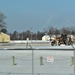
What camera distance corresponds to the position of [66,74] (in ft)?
57.9

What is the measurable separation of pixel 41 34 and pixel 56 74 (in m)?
151

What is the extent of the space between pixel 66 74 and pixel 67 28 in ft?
491

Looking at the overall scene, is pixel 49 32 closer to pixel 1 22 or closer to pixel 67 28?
pixel 67 28

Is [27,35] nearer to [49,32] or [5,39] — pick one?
[49,32]

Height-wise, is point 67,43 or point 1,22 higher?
point 1,22

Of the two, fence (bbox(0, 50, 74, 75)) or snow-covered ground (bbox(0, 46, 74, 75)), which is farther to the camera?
snow-covered ground (bbox(0, 46, 74, 75))

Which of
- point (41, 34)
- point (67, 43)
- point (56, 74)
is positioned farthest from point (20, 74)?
point (41, 34)

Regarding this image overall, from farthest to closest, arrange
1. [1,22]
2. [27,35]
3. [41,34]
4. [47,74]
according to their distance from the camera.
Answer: [41,34] → [27,35] → [1,22] → [47,74]

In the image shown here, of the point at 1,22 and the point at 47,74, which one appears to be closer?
the point at 47,74

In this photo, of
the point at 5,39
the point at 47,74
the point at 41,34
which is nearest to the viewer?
the point at 47,74

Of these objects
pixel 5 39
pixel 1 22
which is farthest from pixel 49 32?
pixel 1 22

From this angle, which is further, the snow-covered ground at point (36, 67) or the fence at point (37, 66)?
the snow-covered ground at point (36, 67)

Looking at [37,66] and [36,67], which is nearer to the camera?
[36,67]

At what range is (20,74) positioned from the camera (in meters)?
17.7
